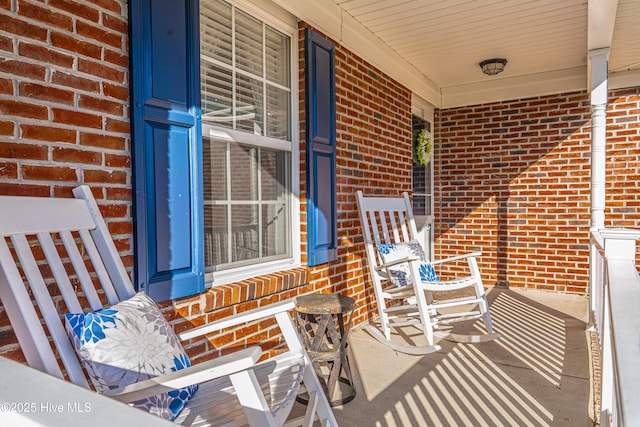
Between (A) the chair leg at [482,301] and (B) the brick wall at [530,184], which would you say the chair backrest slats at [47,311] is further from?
(B) the brick wall at [530,184]

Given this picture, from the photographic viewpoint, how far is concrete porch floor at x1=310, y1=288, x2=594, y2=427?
2.08m

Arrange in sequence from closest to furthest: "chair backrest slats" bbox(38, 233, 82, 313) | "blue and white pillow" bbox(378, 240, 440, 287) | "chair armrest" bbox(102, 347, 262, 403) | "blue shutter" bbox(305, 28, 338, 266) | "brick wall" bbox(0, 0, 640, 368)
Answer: "chair armrest" bbox(102, 347, 262, 403)
"chair backrest slats" bbox(38, 233, 82, 313)
"brick wall" bbox(0, 0, 640, 368)
"blue shutter" bbox(305, 28, 338, 266)
"blue and white pillow" bbox(378, 240, 440, 287)

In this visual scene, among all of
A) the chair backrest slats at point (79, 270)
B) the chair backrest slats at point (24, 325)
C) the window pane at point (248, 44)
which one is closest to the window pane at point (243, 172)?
the window pane at point (248, 44)

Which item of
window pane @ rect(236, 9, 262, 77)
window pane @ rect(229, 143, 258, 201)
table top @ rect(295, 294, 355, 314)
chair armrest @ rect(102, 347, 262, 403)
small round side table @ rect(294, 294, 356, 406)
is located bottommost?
small round side table @ rect(294, 294, 356, 406)

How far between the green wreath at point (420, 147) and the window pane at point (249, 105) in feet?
9.04

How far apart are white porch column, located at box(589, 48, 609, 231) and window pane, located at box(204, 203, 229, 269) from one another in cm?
279

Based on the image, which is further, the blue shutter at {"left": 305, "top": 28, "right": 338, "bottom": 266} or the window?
the blue shutter at {"left": 305, "top": 28, "right": 338, "bottom": 266}

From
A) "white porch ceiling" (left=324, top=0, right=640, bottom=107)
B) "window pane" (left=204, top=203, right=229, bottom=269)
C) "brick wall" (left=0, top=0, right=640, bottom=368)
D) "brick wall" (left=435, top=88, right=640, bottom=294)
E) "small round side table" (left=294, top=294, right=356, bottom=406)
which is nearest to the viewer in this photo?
"brick wall" (left=0, top=0, right=640, bottom=368)

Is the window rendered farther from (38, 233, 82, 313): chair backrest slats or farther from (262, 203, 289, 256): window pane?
(38, 233, 82, 313): chair backrest slats

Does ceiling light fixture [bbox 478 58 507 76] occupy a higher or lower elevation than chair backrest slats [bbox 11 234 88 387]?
higher

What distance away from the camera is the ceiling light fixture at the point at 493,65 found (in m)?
4.24

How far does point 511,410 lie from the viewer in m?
2.14

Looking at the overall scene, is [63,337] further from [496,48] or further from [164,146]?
[496,48]

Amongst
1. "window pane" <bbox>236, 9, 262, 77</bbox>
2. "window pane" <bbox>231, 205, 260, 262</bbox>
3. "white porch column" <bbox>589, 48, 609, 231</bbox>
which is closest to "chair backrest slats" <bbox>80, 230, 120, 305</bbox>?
"window pane" <bbox>231, 205, 260, 262</bbox>
